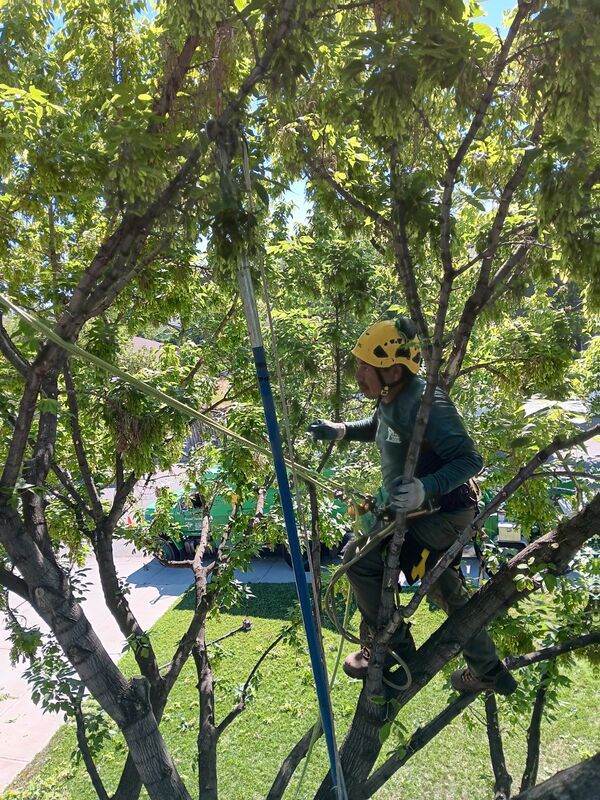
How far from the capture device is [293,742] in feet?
23.9

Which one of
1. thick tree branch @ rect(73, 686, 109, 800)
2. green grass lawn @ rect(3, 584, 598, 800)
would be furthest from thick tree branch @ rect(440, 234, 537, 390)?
green grass lawn @ rect(3, 584, 598, 800)

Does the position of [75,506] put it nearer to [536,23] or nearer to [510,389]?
[510,389]

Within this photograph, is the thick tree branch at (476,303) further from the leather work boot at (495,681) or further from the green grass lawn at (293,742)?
the green grass lawn at (293,742)

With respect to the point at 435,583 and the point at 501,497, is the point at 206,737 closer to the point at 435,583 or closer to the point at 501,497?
the point at 435,583

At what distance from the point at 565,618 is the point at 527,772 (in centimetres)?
97

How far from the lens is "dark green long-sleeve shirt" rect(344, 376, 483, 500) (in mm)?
2234

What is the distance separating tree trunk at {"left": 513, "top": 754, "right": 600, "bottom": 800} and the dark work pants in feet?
4.04

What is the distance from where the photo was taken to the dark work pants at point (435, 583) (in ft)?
8.45

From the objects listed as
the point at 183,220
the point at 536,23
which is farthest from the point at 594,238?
the point at 183,220

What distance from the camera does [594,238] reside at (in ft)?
7.26

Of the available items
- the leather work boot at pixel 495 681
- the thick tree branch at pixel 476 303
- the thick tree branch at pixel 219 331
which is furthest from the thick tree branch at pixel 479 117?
the thick tree branch at pixel 219 331

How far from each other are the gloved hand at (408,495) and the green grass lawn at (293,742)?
12.5 feet

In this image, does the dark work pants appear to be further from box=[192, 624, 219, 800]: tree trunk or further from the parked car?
the parked car

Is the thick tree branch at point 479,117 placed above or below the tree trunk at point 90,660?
above
